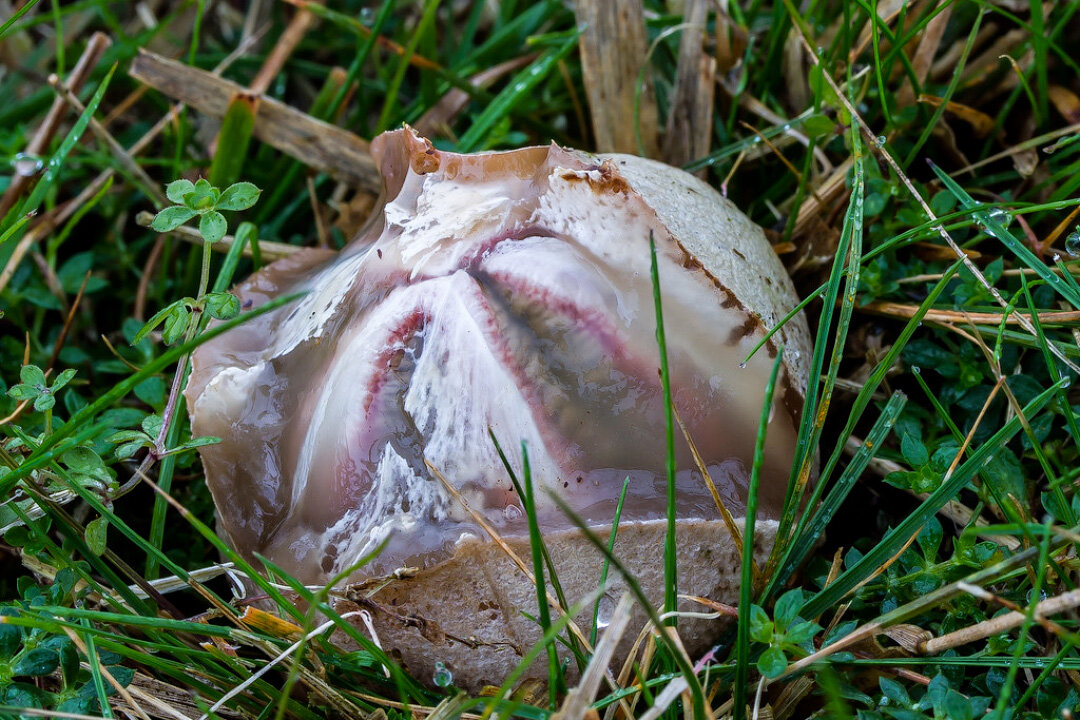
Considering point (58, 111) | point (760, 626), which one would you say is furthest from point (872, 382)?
point (58, 111)

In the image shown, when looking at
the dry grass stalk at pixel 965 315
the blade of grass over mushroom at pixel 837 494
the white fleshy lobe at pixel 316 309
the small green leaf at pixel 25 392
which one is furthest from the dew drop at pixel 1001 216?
the small green leaf at pixel 25 392

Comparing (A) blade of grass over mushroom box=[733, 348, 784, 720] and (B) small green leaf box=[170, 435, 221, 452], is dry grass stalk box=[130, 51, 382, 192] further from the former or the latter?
(A) blade of grass over mushroom box=[733, 348, 784, 720]

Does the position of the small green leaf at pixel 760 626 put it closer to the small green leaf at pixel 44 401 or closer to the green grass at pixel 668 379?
the green grass at pixel 668 379

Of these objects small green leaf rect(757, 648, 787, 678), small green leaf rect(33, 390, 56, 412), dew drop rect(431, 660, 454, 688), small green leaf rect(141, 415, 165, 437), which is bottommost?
dew drop rect(431, 660, 454, 688)

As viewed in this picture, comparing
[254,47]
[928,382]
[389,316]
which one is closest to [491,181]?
[389,316]

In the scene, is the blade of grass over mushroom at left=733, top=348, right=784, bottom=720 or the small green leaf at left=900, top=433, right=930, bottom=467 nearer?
the blade of grass over mushroom at left=733, top=348, right=784, bottom=720

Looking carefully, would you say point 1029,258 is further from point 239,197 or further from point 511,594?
point 239,197

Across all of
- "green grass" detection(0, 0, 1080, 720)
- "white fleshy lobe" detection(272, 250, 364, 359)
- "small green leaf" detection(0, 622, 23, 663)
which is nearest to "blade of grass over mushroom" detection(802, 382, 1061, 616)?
"green grass" detection(0, 0, 1080, 720)
